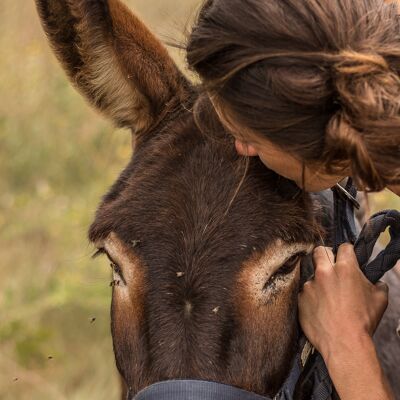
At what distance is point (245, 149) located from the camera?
2246 mm

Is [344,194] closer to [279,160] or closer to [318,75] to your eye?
[279,160]

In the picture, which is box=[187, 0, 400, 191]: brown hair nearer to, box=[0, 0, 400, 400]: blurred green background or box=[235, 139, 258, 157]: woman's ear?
box=[235, 139, 258, 157]: woman's ear

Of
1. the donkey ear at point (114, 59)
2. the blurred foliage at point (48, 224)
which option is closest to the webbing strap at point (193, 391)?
the donkey ear at point (114, 59)

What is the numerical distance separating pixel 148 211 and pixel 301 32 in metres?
0.67

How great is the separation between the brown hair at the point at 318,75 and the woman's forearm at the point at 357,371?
0.52 meters

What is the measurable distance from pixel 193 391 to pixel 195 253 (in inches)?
14.0

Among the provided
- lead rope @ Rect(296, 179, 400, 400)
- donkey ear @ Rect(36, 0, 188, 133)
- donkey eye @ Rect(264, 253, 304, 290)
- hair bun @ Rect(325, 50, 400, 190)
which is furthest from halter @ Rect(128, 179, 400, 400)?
donkey ear @ Rect(36, 0, 188, 133)

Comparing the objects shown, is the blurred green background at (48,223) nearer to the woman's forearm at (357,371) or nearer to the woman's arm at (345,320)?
the woman's arm at (345,320)

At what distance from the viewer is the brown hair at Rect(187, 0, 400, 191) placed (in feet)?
6.21

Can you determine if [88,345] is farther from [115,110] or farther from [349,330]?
[349,330]

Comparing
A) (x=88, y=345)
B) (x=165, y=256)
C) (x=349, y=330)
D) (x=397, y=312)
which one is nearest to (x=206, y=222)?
(x=165, y=256)

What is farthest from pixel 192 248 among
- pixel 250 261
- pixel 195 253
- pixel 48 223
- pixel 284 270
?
pixel 48 223

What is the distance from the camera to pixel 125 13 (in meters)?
2.51

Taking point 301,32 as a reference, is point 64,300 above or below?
below
